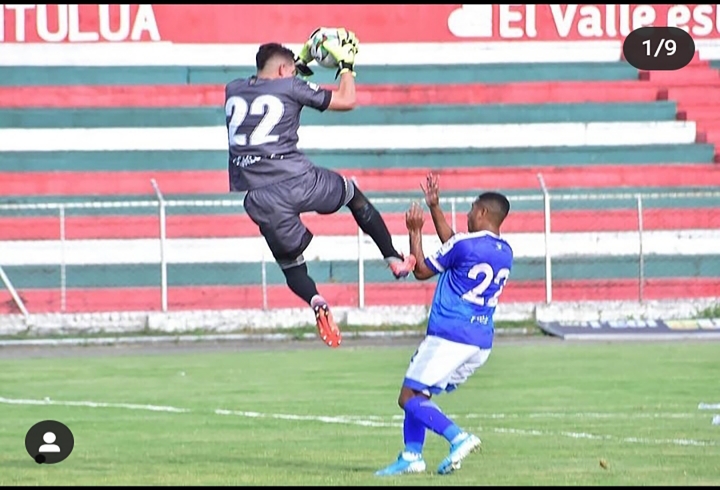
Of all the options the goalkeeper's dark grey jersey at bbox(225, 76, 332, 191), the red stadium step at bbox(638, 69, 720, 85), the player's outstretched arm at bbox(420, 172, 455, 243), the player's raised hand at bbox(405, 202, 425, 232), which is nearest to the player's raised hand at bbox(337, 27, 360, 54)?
the goalkeeper's dark grey jersey at bbox(225, 76, 332, 191)

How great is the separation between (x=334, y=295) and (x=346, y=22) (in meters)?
6.44

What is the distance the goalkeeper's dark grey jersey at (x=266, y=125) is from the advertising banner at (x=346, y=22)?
19.3m

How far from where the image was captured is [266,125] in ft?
34.8

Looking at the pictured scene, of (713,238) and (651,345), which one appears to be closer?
(651,345)

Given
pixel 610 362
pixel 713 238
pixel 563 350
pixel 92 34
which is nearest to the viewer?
pixel 610 362

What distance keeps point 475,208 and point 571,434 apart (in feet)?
9.43

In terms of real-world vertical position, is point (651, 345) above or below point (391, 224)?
below

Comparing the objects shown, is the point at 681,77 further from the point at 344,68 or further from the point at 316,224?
the point at 344,68

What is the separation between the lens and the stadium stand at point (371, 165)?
84.2ft

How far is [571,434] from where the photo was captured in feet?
41.1

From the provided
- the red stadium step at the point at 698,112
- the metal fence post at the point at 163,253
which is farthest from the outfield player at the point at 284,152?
the red stadium step at the point at 698,112

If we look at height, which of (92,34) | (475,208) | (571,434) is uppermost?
(92,34)

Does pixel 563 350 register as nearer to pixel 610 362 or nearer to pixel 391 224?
pixel 610 362

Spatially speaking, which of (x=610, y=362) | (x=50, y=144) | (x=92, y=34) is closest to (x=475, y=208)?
(x=610, y=362)
